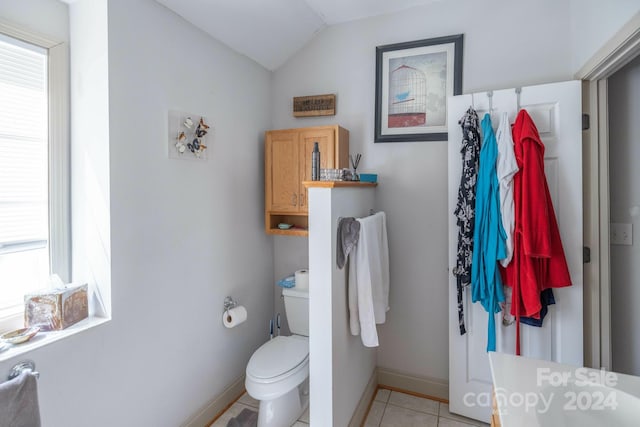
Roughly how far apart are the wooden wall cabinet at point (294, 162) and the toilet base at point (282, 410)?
1.04 m

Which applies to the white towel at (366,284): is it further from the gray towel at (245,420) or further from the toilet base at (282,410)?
the gray towel at (245,420)

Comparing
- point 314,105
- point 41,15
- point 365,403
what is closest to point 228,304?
point 365,403

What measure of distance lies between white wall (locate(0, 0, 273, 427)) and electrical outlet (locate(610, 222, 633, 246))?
224 centimetres

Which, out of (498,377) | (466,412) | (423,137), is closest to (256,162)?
(423,137)

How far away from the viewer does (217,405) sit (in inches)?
80.6

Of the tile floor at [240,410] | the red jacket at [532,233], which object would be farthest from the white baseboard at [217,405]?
the red jacket at [532,233]

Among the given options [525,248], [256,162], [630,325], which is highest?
[256,162]

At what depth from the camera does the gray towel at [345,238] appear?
Answer: 1.61 metres

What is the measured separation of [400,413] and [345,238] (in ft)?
4.39

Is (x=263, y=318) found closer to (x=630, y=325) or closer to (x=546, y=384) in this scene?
(x=546, y=384)

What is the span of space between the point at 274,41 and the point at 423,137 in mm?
1273

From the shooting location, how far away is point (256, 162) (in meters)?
2.44

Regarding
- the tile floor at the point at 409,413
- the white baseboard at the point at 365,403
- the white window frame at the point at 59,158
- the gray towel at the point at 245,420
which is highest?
the white window frame at the point at 59,158

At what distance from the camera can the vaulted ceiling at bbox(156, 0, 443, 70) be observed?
184 centimetres
